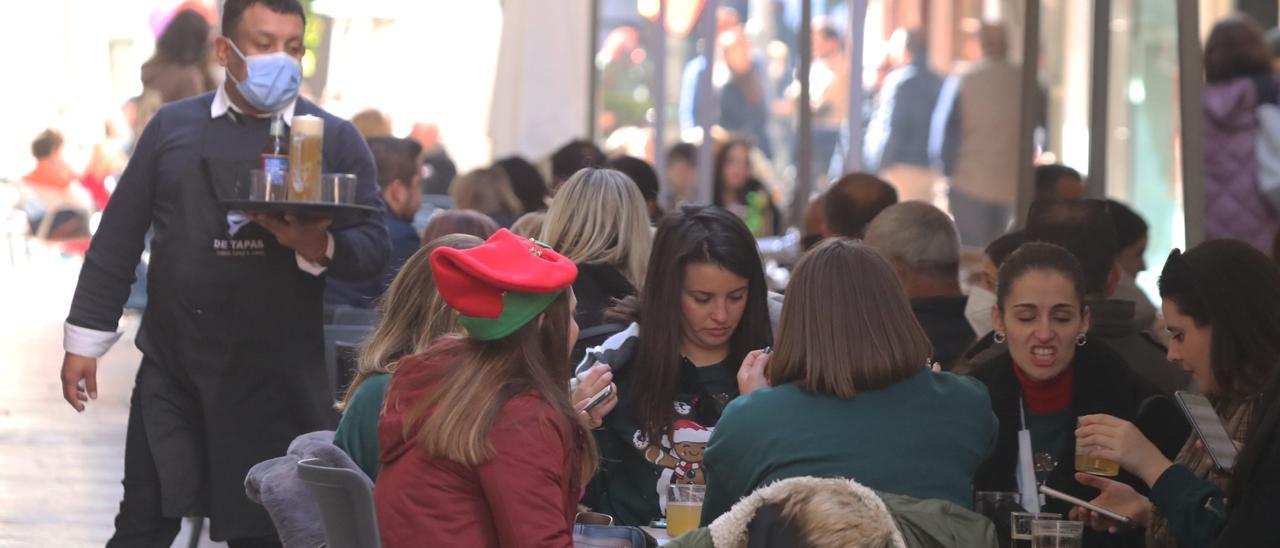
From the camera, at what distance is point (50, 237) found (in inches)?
959

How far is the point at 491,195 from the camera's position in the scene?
919 centimetres

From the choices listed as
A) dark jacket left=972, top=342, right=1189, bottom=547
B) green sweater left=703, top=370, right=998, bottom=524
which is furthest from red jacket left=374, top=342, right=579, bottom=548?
dark jacket left=972, top=342, right=1189, bottom=547

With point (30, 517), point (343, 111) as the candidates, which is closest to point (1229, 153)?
point (30, 517)

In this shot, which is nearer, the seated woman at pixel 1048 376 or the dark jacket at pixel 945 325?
the seated woman at pixel 1048 376

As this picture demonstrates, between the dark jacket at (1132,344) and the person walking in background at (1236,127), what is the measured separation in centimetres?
409

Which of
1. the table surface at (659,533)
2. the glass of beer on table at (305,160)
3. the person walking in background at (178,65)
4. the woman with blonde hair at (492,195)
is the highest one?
the person walking in background at (178,65)

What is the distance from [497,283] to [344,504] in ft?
1.61

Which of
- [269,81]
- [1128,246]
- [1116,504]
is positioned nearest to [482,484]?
[1116,504]

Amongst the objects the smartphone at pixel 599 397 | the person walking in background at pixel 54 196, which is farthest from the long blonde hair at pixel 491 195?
the person walking in background at pixel 54 196

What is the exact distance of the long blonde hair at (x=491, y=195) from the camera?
916 cm

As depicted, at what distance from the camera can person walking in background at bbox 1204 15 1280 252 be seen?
980 centimetres

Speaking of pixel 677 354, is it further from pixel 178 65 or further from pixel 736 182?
pixel 736 182

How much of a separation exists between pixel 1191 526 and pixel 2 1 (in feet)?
89.9

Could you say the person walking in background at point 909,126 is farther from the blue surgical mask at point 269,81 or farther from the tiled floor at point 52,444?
the blue surgical mask at point 269,81
